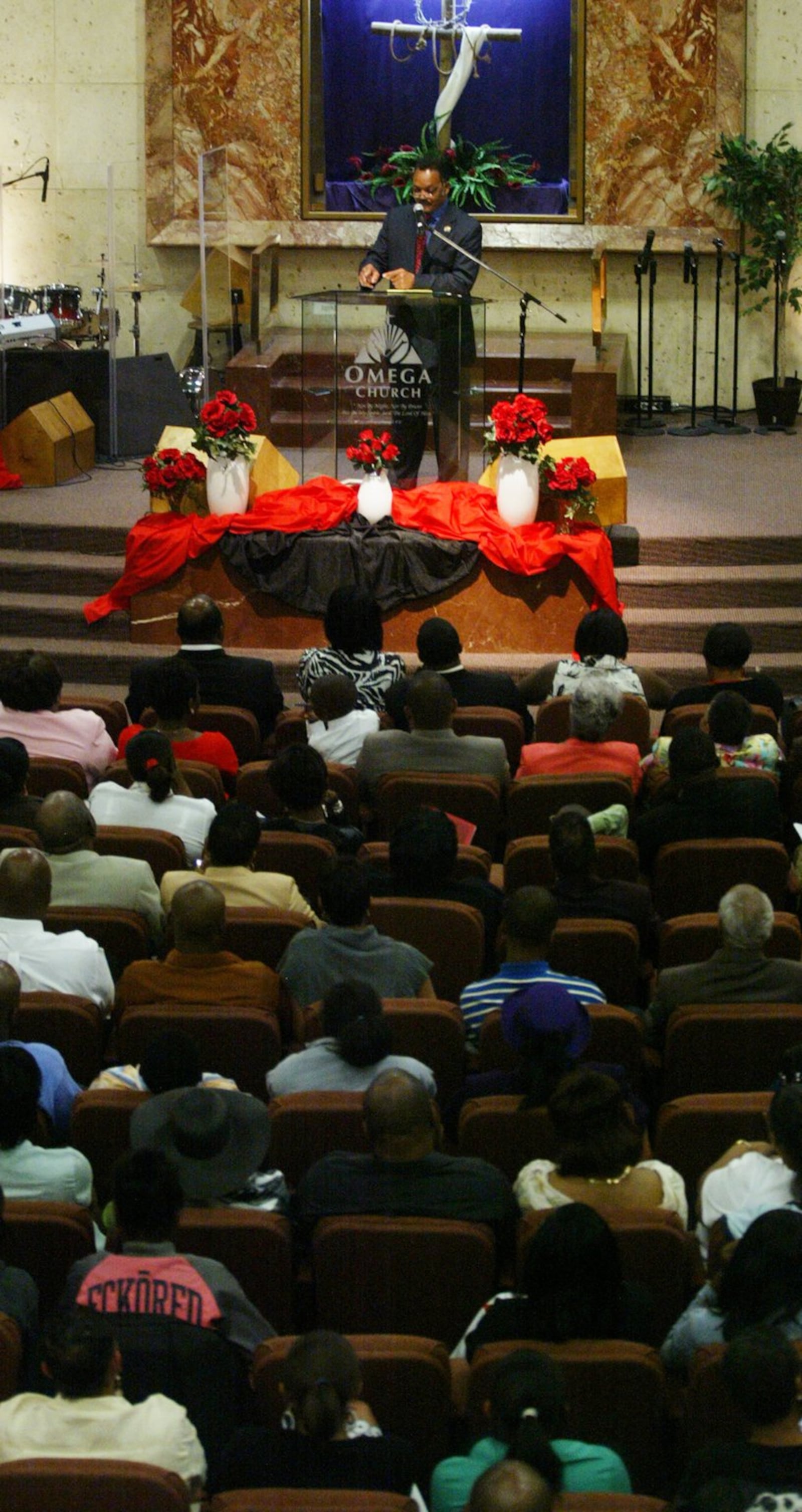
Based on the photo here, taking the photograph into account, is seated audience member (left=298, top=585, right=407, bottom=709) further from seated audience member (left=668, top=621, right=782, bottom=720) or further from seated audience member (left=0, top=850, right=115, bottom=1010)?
seated audience member (left=0, top=850, right=115, bottom=1010)

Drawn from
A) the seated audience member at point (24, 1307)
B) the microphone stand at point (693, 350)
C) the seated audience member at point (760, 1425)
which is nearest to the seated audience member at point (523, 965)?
the seated audience member at point (24, 1307)

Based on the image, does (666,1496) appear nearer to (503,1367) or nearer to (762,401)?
(503,1367)

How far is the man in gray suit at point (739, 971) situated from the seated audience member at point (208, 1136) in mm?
1047

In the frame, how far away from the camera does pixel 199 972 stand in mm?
4066

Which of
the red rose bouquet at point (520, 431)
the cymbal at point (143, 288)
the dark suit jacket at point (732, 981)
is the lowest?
the dark suit jacket at point (732, 981)

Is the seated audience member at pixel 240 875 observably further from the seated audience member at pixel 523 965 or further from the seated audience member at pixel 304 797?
A: the seated audience member at pixel 523 965

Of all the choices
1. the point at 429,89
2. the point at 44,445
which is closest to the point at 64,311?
the point at 44,445

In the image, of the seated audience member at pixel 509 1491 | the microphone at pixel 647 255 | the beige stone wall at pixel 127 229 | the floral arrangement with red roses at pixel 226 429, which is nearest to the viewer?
the seated audience member at pixel 509 1491

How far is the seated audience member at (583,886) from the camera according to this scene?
4.45 meters

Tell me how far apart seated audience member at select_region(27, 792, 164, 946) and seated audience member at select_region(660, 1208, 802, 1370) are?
1.91m

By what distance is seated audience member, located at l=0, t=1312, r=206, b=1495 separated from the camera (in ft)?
8.84

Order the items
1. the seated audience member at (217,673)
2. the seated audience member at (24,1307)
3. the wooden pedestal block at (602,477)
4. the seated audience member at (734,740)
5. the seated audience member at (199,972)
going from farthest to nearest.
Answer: the wooden pedestal block at (602,477) < the seated audience member at (217,673) < the seated audience member at (734,740) < the seated audience member at (199,972) < the seated audience member at (24,1307)

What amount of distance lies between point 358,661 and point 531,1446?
399 centimetres

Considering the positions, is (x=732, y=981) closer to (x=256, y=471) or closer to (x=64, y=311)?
(x=256, y=471)
